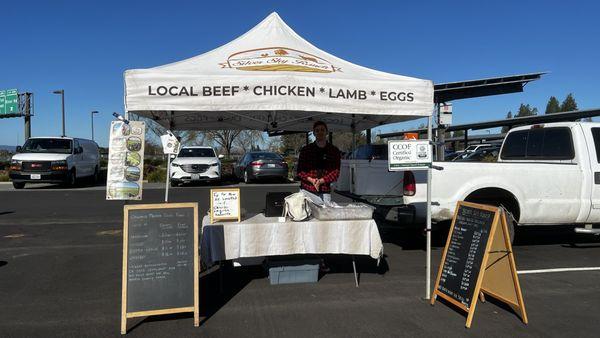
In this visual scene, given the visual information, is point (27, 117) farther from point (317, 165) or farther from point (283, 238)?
point (283, 238)

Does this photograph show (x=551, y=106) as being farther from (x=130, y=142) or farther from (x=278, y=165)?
(x=130, y=142)

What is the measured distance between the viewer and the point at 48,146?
59.8 feet

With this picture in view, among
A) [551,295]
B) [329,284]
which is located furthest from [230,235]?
[551,295]

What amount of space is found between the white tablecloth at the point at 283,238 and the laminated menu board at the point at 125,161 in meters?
1.05

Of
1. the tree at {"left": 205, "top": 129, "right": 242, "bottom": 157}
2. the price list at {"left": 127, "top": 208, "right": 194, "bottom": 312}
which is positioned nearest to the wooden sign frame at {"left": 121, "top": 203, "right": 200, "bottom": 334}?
the price list at {"left": 127, "top": 208, "right": 194, "bottom": 312}

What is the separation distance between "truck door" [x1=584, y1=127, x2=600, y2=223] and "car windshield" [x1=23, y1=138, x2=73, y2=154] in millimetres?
17886

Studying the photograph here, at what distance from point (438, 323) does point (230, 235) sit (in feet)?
7.14

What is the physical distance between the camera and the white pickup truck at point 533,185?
644cm

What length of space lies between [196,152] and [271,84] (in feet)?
48.0

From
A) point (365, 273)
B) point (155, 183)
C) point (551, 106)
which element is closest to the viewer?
point (365, 273)

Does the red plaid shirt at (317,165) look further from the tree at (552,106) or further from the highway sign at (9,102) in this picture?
the tree at (552,106)

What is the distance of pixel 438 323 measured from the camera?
4.11m

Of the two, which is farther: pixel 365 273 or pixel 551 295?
A: pixel 365 273

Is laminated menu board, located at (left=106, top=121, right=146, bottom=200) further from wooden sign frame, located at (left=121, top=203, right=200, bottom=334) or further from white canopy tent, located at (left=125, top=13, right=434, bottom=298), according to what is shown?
wooden sign frame, located at (left=121, top=203, right=200, bottom=334)
